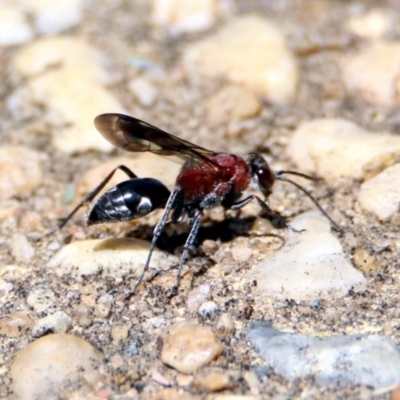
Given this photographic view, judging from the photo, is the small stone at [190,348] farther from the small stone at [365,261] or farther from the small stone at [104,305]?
the small stone at [365,261]

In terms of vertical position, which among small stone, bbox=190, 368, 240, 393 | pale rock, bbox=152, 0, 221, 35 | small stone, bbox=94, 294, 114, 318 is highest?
pale rock, bbox=152, 0, 221, 35

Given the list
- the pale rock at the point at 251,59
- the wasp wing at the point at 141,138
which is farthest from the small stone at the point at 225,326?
the pale rock at the point at 251,59

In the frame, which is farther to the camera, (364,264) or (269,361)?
(364,264)

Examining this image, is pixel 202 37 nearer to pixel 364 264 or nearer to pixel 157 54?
pixel 157 54

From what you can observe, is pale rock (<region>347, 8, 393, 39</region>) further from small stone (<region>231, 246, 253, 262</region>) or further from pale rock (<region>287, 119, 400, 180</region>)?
small stone (<region>231, 246, 253, 262</region>)

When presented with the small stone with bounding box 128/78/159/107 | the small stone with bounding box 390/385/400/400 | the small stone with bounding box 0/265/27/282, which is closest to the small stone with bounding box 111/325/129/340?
the small stone with bounding box 0/265/27/282

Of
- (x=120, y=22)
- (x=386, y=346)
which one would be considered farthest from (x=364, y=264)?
(x=120, y=22)
